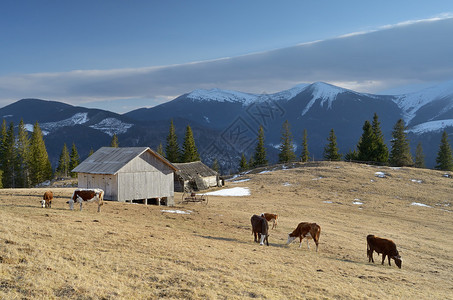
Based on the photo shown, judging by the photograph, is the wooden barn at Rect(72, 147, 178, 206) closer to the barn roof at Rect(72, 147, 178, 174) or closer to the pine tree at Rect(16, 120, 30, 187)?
the barn roof at Rect(72, 147, 178, 174)

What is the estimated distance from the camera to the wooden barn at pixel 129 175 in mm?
30938

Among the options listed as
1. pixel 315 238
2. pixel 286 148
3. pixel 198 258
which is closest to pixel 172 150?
pixel 286 148

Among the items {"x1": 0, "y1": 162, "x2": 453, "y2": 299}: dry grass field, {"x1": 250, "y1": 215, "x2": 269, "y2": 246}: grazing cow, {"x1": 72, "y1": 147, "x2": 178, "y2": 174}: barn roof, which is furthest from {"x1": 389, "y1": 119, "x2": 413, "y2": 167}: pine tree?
{"x1": 250, "y1": 215, "x2": 269, "y2": 246}: grazing cow

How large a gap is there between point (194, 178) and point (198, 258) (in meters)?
43.3

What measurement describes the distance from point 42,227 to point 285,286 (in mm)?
11517

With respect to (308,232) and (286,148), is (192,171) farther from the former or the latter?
(308,232)

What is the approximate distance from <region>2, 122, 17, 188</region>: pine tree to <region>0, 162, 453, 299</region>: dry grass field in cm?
5487

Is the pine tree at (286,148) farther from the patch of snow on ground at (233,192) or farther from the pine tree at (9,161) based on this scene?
the pine tree at (9,161)

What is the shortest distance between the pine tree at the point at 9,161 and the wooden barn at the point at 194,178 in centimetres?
4130

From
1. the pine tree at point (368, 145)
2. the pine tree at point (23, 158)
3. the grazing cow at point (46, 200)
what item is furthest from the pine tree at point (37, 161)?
the pine tree at point (368, 145)

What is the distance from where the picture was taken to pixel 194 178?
2218 inches

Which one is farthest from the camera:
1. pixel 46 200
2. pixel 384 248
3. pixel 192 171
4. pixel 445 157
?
pixel 445 157

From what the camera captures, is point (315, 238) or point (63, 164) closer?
point (315, 238)

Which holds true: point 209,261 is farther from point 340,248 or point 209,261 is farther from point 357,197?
point 357,197
